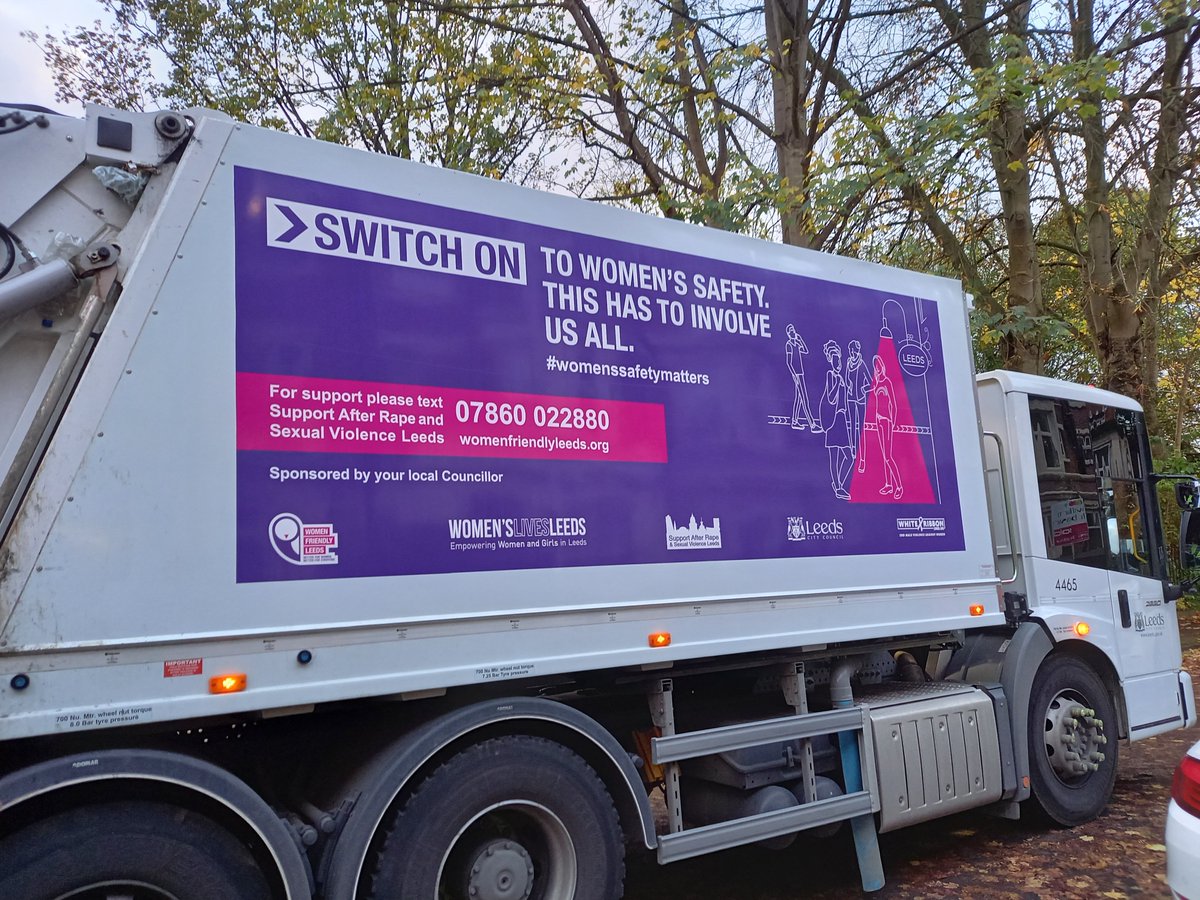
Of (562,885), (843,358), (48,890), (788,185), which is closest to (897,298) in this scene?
(843,358)

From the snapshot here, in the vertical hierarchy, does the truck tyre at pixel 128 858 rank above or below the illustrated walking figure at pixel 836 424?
below

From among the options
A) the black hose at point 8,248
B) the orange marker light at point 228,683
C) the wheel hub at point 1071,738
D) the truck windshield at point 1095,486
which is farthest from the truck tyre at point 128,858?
the truck windshield at point 1095,486

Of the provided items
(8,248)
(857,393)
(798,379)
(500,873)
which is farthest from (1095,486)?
(8,248)

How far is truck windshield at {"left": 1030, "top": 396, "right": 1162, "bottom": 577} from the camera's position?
20.6ft

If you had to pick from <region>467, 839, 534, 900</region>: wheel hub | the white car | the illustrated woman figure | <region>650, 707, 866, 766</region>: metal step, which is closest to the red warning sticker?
<region>467, 839, 534, 900</region>: wheel hub

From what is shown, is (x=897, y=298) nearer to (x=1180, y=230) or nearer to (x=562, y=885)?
(x=562, y=885)

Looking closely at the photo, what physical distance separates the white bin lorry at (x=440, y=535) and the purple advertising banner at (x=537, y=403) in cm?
1

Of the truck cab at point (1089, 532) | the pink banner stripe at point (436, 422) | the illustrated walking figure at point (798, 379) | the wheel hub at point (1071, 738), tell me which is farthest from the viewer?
the truck cab at point (1089, 532)

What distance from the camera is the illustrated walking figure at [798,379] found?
498 centimetres

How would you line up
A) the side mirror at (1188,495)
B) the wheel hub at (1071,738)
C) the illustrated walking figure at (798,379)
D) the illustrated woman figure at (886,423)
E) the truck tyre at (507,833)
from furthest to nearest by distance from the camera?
the side mirror at (1188,495)
the wheel hub at (1071,738)
the illustrated woman figure at (886,423)
the illustrated walking figure at (798,379)
the truck tyre at (507,833)

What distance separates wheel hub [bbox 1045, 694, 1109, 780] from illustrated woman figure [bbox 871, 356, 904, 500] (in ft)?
6.35

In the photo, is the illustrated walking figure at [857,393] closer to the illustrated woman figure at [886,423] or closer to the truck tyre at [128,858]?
the illustrated woman figure at [886,423]

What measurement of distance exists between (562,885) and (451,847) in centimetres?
56

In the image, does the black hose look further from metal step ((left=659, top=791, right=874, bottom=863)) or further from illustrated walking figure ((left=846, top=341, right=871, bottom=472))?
illustrated walking figure ((left=846, top=341, right=871, bottom=472))
